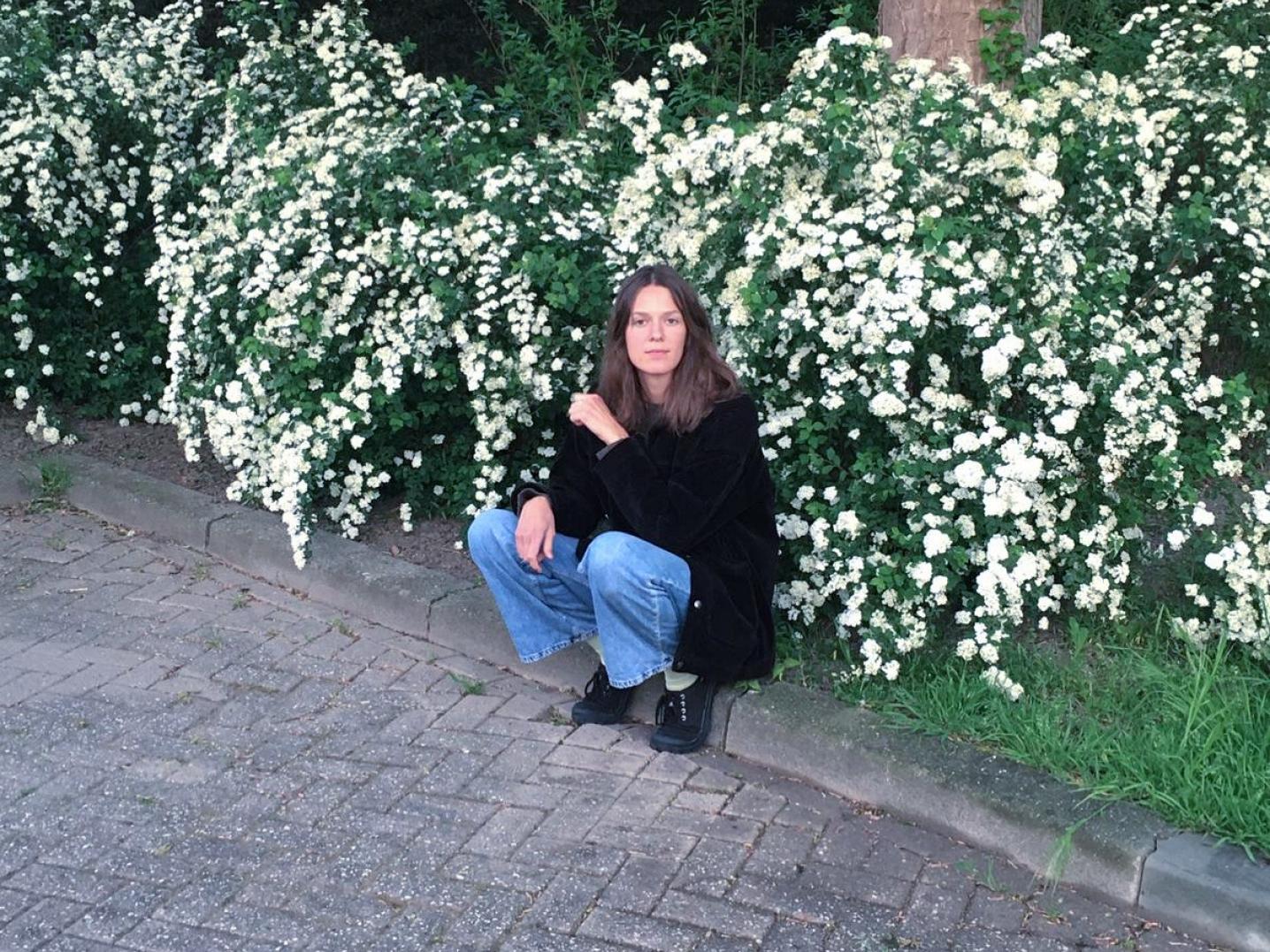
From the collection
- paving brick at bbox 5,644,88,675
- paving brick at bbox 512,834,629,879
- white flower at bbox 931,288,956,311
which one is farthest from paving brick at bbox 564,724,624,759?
paving brick at bbox 5,644,88,675

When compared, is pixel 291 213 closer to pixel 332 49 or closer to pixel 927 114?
pixel 332 49

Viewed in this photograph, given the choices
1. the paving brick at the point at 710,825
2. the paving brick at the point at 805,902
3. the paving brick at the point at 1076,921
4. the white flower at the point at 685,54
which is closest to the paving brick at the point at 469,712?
the paving brick at the point at 710,825

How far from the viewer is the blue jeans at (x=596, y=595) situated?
3.57m

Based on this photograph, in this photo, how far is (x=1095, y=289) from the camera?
410 cm

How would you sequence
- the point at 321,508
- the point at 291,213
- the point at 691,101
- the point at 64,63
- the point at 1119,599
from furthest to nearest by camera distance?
the point at 64,63 < the point at 691,101 < the point at 321,508 < the point at 291,213 < the point at 1119,599

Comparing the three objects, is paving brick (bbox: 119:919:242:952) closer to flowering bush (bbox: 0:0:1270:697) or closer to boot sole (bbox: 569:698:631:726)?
boot sole (bbox: 569:698:631:726)

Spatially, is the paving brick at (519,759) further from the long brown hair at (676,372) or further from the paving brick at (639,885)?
the long brown hair at (676,372)

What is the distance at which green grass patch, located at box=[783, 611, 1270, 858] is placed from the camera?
3090 millimetres

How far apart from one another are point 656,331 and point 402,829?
152 centimetres

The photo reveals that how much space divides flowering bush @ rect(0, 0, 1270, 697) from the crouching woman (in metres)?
0.26

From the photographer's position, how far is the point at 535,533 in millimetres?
A: 3820

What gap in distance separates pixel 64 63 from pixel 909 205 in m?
4.48

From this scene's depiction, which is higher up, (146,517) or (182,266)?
(182,266)

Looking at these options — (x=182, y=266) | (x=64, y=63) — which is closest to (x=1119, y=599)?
(x=182, y=266)
